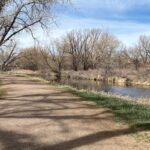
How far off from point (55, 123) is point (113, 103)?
4247mm

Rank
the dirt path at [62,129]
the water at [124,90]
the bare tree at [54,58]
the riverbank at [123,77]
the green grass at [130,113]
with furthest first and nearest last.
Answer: the bare tree at [54,58]
the riverbank at [123,77]
the water at [124,90]
the green grass at [130,113]
the dirt path at [62,129]

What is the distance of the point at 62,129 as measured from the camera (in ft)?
29.3

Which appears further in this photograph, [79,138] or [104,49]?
[104,49]

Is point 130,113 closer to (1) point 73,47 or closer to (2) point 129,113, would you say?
(2) point 129,113

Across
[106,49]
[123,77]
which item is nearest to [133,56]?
[106,49]

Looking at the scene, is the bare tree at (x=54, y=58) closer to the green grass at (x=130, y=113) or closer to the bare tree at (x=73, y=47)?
the bare tree at (x=73, y=47)

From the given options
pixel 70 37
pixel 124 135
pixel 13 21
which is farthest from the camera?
pixel 70 37

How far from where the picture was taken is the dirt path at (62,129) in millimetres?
7551

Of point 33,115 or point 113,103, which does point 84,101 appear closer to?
point 113,103

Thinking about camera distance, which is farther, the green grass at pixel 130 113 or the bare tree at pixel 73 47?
the bare tree at pixel 73 47

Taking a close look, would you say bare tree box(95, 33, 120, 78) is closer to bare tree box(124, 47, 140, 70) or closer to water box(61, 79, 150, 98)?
bare tree box(124, 47, 140, 70)

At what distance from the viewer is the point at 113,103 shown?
1344cm

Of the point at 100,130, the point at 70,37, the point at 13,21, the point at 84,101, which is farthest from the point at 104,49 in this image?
the point at 100,130

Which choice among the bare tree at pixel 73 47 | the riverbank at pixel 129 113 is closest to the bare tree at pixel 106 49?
the bare tree at pixel 73 47
